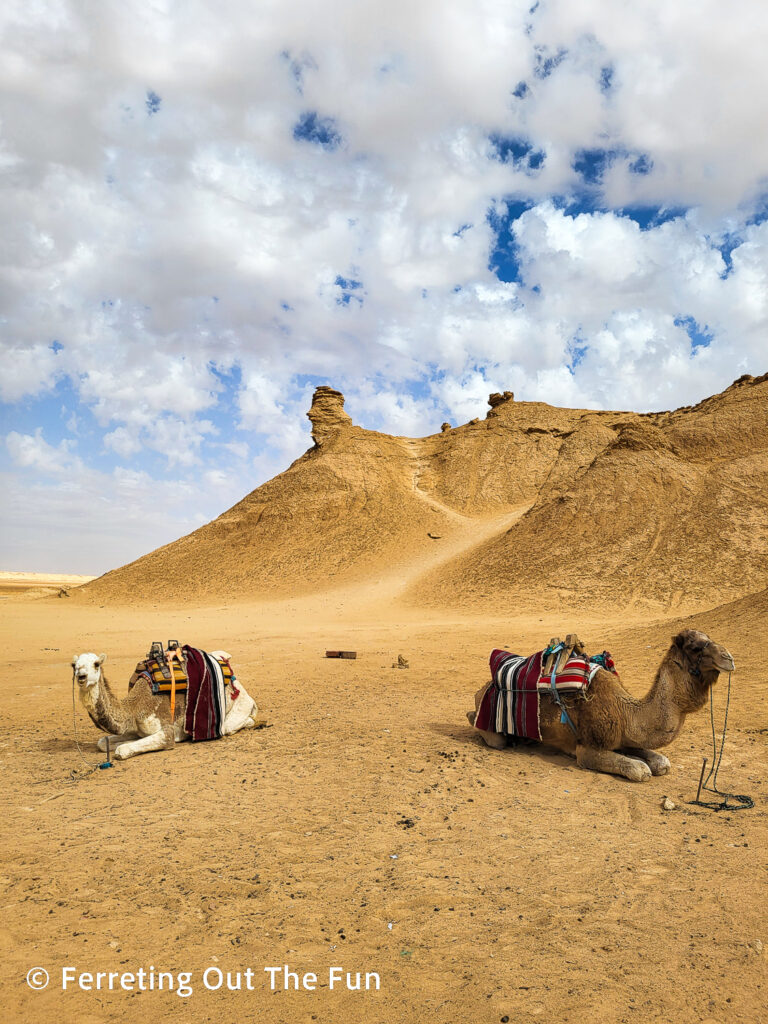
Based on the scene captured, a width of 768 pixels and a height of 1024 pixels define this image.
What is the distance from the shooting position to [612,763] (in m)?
6.43

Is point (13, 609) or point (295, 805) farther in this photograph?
point (13, 609)

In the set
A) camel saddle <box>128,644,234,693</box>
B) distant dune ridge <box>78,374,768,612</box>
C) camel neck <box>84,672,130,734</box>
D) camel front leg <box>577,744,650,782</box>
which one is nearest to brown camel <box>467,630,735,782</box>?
camel front leg <box>577,744,650,782</box>

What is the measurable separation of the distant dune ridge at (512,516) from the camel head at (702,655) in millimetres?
19020

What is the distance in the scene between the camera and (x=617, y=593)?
2558 cm

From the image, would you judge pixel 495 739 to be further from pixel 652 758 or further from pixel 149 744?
pixel 149 744

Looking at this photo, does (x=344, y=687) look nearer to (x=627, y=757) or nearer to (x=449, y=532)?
(x=627, y=757)

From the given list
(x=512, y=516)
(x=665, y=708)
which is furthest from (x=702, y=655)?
(x=512, y=516)

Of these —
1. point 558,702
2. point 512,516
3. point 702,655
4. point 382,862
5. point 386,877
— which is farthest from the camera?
point 512,516

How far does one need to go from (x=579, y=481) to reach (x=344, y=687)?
26.4 metres

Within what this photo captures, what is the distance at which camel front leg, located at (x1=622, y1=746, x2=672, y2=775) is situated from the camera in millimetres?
6508

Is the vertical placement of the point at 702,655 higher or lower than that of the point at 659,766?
higher

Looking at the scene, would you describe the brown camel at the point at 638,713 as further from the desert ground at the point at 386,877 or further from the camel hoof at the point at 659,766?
the desert ground at the point at 386,877

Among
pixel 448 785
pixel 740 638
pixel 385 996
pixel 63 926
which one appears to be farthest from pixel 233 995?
pixel 740 638

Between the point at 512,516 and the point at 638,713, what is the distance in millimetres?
43638
